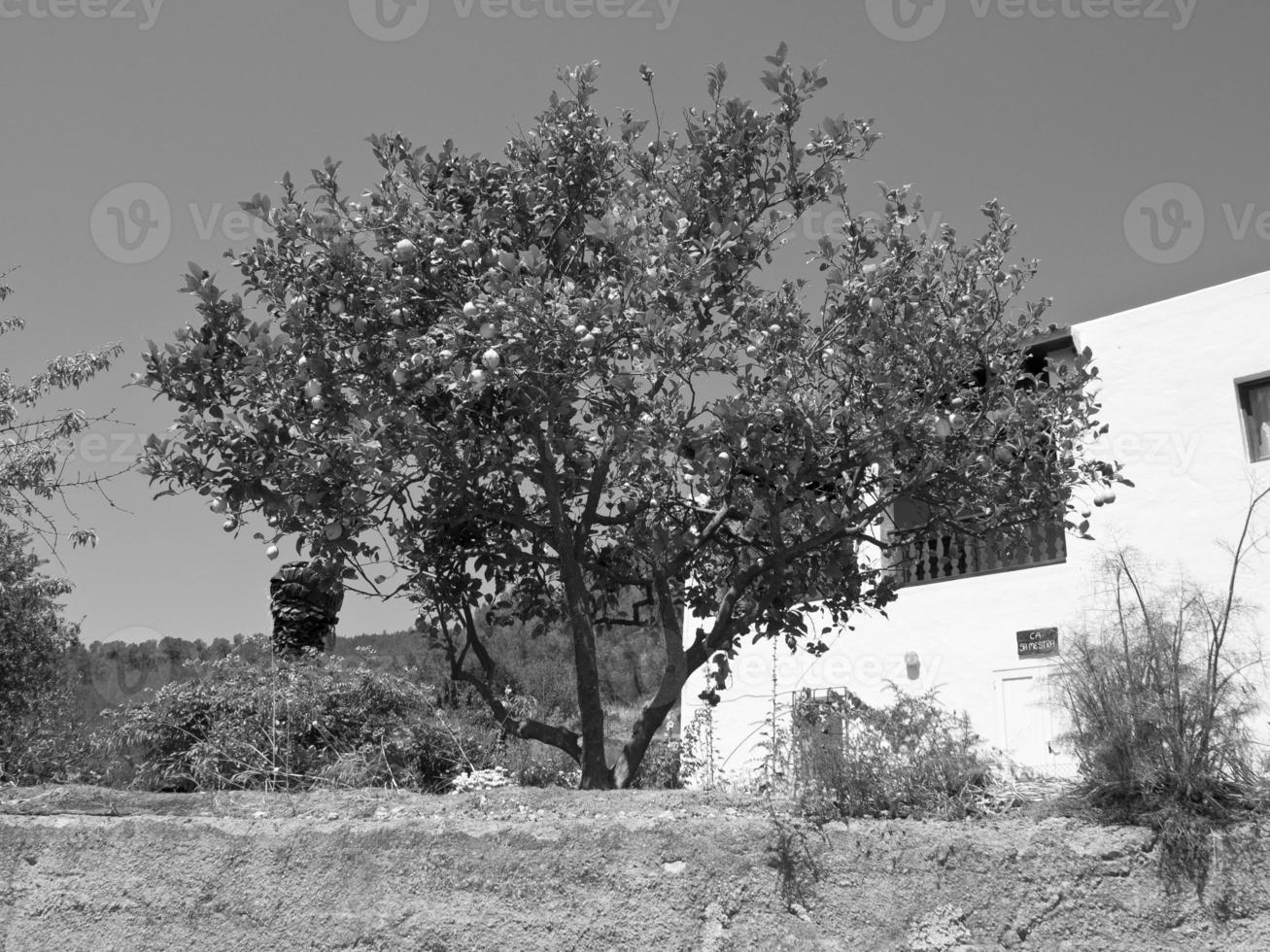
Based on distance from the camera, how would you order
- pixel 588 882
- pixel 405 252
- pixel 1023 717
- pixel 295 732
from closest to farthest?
pixel 588 882
pixel 405 252
pixel 295 732
pixel 1023 717

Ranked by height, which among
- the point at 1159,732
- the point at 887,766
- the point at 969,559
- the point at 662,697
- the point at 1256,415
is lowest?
the point at 887,766

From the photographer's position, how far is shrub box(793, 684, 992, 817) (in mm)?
4230

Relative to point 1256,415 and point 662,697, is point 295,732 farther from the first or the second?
point 1256,415

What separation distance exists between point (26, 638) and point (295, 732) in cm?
996

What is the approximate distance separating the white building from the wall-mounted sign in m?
0.02

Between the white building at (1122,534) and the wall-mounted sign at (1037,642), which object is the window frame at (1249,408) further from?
the wall-mounted sign at (1037,642)

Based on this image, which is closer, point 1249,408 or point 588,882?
point 588,882

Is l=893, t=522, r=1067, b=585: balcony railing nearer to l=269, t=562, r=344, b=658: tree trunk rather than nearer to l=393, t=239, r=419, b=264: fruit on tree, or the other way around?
l=269, t=562, r=344, b=658: tree trunk

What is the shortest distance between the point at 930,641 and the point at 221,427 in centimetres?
1115

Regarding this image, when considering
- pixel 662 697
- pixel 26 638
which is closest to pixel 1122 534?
pixel 662 697

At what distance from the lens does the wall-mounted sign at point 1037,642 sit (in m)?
13.2

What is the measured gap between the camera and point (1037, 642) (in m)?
13.4

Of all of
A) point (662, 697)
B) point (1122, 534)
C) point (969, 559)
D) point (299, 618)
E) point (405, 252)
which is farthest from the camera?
point (969, 559)

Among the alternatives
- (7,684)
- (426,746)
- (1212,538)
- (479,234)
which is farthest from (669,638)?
(7,684)
